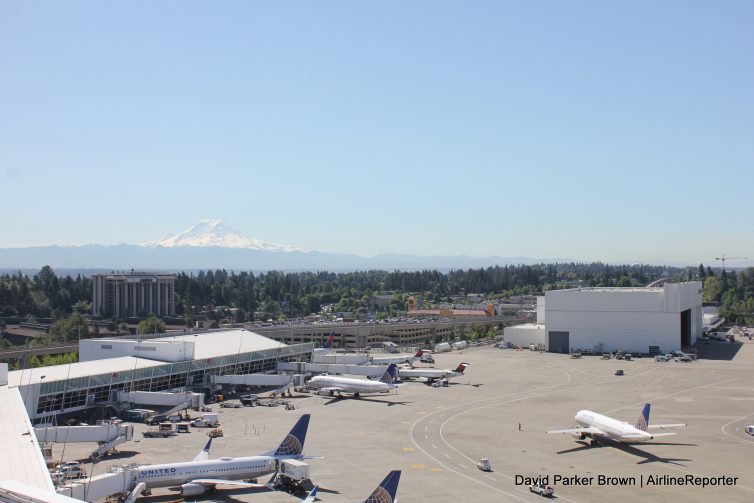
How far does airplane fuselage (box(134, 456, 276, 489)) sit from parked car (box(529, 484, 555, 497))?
17.2 m

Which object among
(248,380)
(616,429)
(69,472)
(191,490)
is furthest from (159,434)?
(616,429)

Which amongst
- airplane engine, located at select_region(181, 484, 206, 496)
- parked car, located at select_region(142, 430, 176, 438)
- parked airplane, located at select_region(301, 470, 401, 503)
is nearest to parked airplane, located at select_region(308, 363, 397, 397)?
parked car, located at select_region(142, 430, 176, 438)

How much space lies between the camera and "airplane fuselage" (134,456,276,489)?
44.8m

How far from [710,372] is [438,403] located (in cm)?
5159

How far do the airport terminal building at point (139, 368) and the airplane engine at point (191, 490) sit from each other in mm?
28970

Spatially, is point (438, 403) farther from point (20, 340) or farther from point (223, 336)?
point (20, 340)

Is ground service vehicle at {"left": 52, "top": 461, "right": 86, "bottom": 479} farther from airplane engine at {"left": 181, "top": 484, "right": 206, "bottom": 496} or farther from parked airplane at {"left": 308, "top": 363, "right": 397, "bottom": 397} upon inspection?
parked airplane at {"left": 308, "top": 363, "right": 397, "bottom": 397}

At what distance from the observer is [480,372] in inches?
4577

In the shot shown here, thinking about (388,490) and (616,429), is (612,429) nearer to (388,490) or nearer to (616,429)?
(616,429)

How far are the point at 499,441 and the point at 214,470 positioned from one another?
27.4 meters

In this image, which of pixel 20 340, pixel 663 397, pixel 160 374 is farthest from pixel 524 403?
pixel 20 340

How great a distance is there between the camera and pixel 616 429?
60.2m

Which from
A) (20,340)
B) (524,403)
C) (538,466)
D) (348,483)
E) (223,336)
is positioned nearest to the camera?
(348,483)

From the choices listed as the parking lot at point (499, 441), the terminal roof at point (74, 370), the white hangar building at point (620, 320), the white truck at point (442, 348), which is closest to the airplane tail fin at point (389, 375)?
the parking lot at point (499, 441)
